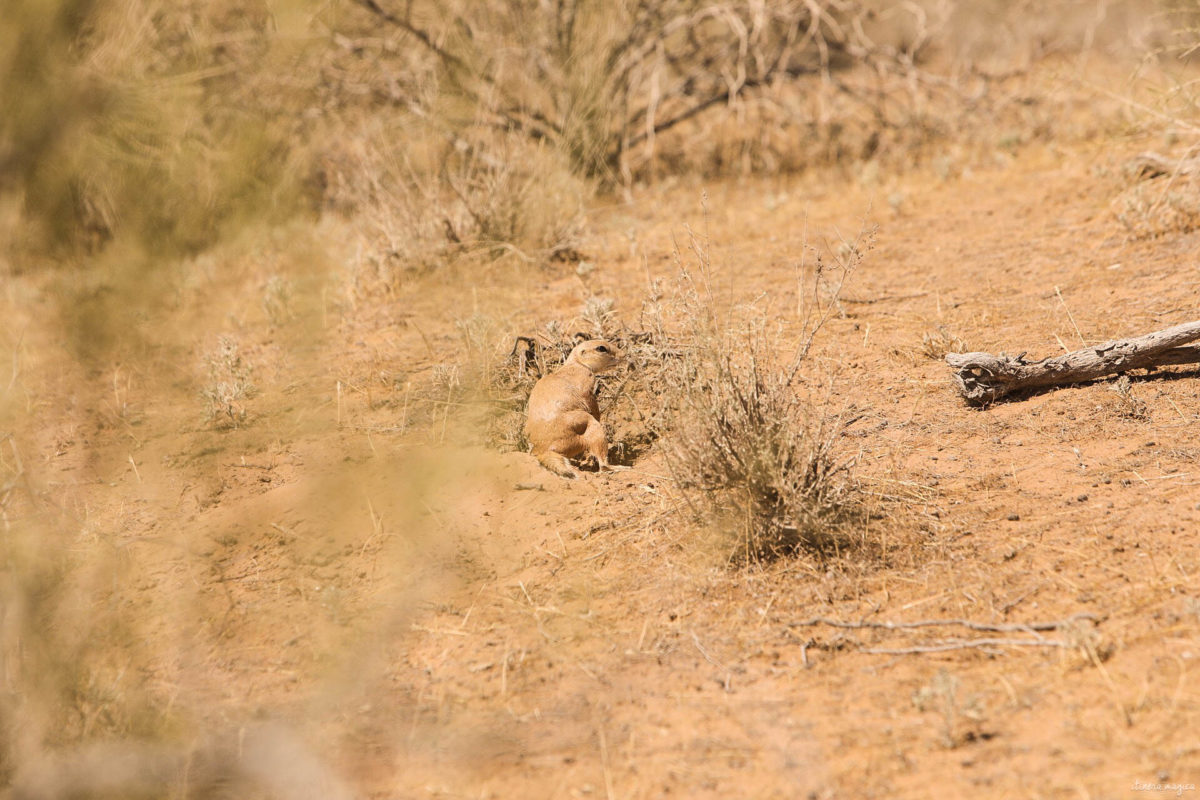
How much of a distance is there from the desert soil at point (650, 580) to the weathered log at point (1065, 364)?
0.33 ft

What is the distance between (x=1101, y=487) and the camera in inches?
133

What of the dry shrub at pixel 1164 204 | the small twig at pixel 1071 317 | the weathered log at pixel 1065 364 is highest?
the dry shrub at pixel 1164 204

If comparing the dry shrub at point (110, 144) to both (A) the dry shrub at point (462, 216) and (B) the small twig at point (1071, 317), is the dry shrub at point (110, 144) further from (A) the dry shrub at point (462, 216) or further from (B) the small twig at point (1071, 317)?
(B) the small twig at point (1071, 317)

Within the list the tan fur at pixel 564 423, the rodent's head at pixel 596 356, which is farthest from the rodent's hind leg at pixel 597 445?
the rodent's head at pixel 596 356

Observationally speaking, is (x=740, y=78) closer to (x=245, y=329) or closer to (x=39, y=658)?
(x=245, y=329)

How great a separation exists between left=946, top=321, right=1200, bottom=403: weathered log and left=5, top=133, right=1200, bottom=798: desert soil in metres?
0.10

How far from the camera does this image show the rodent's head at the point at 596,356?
13.7 ft

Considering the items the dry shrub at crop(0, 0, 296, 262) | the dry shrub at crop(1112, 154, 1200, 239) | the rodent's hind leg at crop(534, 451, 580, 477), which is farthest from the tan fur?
the dry shrub at crop(1112, 154, 1200, 239)

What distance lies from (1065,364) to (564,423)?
7.00 feet

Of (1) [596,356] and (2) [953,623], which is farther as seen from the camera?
(1) [596,356]

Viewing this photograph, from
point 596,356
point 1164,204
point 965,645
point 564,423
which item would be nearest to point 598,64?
point 1164,204

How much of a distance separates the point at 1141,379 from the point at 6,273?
4.46 m

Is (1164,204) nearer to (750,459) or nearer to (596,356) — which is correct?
(596,356)

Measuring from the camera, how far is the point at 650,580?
3.26m
